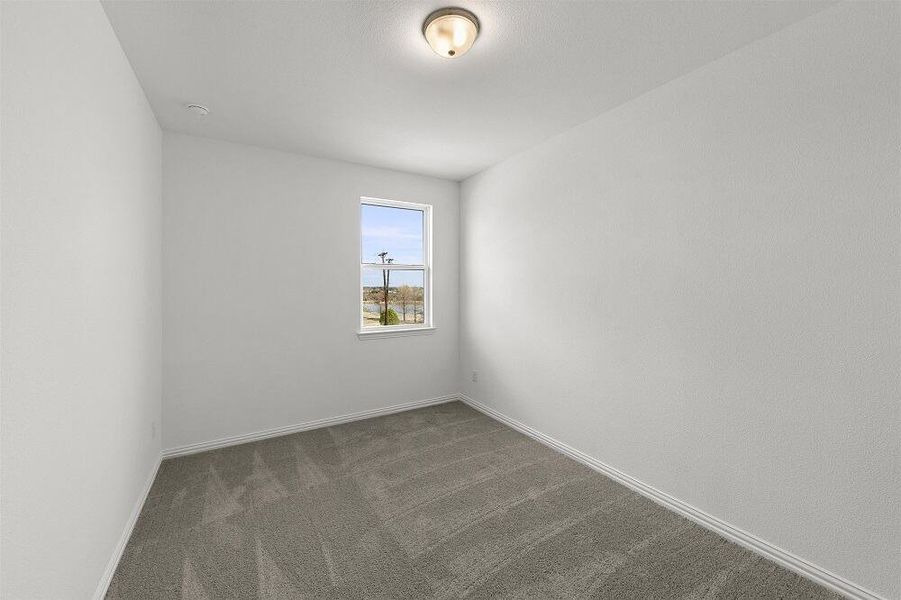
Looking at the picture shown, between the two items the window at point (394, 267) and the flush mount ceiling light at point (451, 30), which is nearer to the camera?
the flush mount ceiling light at point (451, 30)

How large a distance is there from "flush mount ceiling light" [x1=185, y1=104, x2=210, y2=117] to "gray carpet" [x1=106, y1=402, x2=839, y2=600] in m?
2.51

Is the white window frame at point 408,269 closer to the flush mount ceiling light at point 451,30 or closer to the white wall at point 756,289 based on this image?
the white wall at point 756,289

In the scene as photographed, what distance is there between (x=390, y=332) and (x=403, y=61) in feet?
8.18

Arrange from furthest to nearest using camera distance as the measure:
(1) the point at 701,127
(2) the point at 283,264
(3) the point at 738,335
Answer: (2) the point at 283,264 < (1) the point at 701,127 < (3) the point at 738,335

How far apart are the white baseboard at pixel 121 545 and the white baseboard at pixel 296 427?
1.40 ft

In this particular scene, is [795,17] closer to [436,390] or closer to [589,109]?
[589,109]

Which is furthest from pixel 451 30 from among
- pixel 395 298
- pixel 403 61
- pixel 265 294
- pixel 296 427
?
pixel 296 427

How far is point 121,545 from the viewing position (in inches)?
74.1

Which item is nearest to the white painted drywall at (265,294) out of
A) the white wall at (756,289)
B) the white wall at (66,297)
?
the white wall at (66,297)

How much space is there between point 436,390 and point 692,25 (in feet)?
11.8

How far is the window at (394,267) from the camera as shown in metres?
3.89

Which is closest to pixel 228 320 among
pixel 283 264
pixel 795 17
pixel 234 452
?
pixel 283 264

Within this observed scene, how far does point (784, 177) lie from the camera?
5.98 feet

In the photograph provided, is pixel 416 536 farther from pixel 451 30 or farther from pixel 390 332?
pixel 451 30
